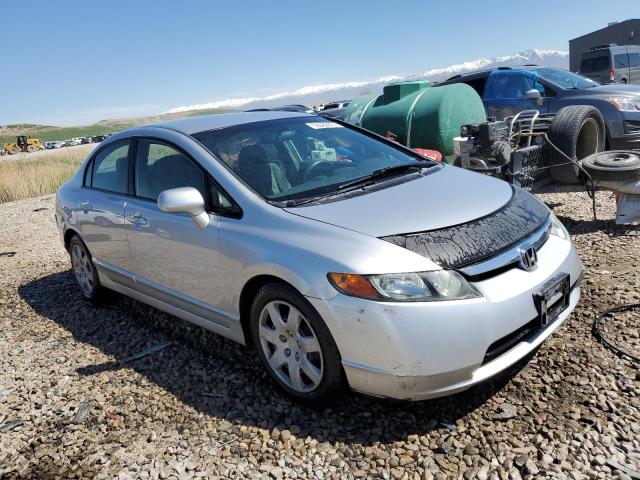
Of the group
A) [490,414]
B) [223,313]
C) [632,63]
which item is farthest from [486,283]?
[632,63]

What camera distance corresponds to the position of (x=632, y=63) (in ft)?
63.5

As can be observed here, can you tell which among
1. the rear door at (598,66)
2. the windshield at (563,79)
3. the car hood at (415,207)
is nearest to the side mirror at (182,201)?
the car hood at (415,207)

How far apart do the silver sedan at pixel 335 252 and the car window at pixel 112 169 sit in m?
0.03

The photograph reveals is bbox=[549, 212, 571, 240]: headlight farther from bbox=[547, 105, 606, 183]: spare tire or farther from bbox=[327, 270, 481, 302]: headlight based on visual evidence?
bbox=[547, 105, 606, 183]: spare tire

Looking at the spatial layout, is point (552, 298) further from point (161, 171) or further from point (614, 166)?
point (614, 166)

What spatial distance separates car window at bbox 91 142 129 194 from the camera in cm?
429

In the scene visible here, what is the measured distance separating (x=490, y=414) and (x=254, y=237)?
158 centimetres

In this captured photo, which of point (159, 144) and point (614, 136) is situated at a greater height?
point (159, 144)

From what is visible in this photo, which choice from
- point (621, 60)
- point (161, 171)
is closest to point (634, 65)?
point (621, 60)

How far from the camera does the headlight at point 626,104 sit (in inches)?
334

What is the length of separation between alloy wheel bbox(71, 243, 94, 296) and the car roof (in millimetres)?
1597

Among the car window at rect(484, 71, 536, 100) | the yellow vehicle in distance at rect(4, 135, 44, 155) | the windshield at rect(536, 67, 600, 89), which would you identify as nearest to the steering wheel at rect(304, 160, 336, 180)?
the car window at rect(484, 71, 536, 100)

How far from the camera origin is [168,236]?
362 cm

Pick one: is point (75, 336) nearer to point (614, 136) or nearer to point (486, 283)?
point (486, 283)
